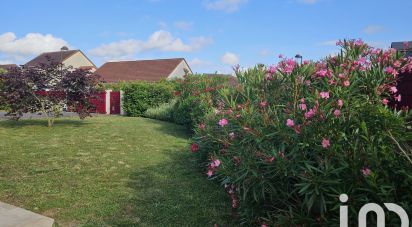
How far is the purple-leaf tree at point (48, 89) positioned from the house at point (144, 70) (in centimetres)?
3419

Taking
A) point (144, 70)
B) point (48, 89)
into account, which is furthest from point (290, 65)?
point (144, 70)

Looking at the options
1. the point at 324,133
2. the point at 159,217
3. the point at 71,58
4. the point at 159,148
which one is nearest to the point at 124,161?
the point at 159,148

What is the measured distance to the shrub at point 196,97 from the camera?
456 inches

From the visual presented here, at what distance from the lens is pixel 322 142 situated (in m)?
3.38

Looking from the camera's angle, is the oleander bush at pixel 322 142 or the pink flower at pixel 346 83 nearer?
the oleander bush at pixel 322 142

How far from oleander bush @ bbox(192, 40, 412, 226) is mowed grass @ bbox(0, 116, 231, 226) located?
1.13 m

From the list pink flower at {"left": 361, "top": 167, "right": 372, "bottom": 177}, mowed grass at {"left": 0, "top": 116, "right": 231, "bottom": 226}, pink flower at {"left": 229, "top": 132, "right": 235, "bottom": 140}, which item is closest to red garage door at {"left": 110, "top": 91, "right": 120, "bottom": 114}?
mowed grass at {"left": 0, "top": 116, "right": 231, "bottom": 226}

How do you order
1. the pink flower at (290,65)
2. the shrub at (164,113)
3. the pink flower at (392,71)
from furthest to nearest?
the shrub at (164,113) < the pink flower at (290,65) < the pink flower at (392,71)

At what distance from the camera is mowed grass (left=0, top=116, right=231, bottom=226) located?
16.2 ft

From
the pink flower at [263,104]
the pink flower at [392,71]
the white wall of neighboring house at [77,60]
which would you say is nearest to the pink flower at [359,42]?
the pink flower at [392,71]

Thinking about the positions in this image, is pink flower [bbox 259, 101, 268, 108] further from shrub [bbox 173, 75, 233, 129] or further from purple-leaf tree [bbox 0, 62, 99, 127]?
purple-leaf tree [bbox 0, 62, 99, 127]

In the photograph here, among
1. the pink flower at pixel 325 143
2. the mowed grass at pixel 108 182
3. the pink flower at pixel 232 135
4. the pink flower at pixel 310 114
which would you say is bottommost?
the mowed grass at pixel 108 182

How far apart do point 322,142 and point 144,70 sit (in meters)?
48.1

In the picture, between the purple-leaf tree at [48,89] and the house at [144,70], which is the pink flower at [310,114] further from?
the house at [144,70]
